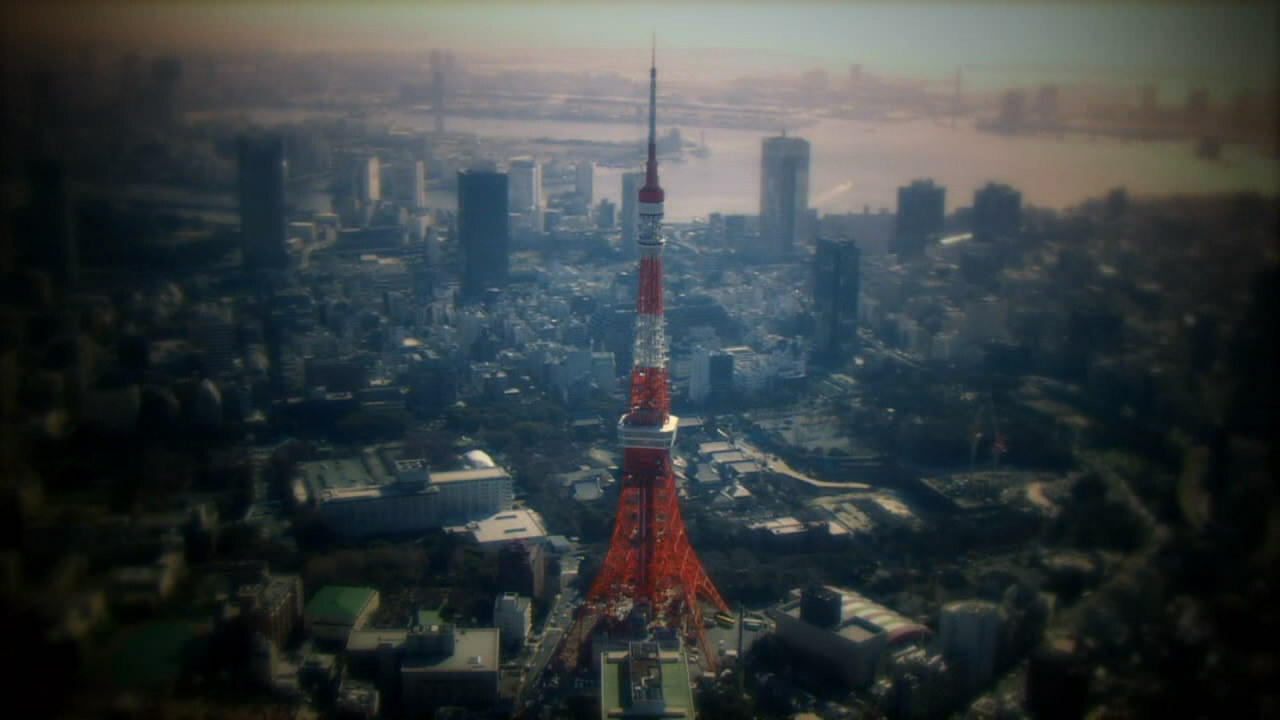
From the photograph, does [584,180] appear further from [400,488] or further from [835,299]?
[400,488]

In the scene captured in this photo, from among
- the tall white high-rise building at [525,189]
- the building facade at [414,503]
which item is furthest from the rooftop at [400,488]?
the tall white high-rise building at [525,189]

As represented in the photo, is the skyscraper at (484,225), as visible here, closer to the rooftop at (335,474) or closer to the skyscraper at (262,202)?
the skyscraper at (262,202)

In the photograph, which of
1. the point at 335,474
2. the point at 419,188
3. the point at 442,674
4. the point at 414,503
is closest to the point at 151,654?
the point at 442,674

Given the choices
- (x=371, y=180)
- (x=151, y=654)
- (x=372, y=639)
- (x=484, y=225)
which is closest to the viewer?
(x=151, y=654)

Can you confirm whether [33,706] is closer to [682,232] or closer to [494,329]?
[494,329]

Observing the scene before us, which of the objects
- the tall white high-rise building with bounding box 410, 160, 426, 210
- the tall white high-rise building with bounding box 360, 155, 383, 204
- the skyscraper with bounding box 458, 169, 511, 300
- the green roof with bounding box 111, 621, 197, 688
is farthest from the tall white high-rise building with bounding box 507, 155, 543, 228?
the green roof with bounding box 111, 621, 197, 688

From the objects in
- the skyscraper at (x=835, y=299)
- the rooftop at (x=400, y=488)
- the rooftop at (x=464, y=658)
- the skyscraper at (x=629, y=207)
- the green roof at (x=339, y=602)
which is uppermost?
the skyscraper at (x=629, y=207)

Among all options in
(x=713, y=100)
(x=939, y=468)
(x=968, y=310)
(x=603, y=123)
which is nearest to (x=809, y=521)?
(x=939, y=468)
